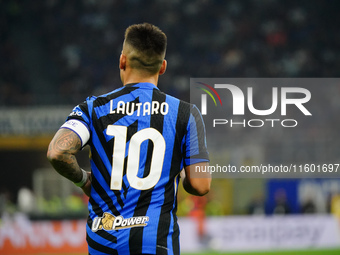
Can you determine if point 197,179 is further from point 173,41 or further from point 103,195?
point 173,41

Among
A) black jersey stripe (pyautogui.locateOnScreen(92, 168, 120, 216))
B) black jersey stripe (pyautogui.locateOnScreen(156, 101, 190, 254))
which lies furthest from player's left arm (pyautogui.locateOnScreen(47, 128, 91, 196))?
black jersey stripe (pyautogui.locateOnScreen(156, 101, 190, 254))

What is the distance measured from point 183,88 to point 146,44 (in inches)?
657

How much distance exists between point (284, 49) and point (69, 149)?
744 inches

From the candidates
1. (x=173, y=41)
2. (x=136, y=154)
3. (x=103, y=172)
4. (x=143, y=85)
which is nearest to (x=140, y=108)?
(x=143, y=85)

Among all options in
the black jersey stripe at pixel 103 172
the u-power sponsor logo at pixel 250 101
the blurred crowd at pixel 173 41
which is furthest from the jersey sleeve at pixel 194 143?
the blurred crowd at pixel 173 41

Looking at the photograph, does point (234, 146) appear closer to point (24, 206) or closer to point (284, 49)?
point (24, 206)

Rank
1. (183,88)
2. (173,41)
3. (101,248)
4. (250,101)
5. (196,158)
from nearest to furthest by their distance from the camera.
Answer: (101,248)
(196,158)
(250,101)
(183,88)
(173,41)

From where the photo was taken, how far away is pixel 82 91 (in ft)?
61.0

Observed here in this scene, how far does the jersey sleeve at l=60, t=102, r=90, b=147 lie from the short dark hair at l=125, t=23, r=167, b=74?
1.10ft

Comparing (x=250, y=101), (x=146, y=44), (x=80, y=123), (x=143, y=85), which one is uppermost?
(x=250, y=101)

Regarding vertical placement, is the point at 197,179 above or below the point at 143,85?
below

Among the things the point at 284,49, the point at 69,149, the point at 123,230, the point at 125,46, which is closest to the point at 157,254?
the point at 123,230

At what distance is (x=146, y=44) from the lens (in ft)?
8.73

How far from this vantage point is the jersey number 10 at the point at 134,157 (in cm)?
256
